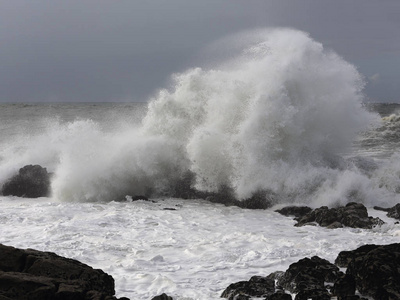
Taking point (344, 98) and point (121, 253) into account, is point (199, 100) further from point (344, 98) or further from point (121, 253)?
point (121, 253)

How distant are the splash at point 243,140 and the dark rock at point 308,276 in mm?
5098

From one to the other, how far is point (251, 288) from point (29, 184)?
9.14 m

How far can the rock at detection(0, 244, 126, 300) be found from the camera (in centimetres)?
443

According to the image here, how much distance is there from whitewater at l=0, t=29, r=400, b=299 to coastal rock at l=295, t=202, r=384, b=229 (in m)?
0.27

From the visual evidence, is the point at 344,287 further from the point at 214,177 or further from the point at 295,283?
the point at 214,177

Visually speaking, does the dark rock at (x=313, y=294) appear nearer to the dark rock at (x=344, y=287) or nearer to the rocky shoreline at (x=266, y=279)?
the rocky shoreline at (x=266, y=279)

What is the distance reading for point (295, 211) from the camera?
33.8 feet

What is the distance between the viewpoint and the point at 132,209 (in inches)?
416

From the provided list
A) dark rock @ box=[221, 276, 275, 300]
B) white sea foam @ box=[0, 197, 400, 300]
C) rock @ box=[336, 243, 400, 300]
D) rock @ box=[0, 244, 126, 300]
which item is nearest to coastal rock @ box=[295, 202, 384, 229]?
white sea foam @ box=[0, 197, 400, 300]

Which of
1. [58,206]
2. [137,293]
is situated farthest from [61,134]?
[137,293]

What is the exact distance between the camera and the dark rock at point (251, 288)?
17.7 ft

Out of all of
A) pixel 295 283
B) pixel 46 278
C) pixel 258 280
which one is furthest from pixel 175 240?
pixel 46 278

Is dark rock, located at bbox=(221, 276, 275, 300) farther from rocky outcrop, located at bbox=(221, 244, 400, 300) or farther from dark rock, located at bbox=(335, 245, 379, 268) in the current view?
dark rock, located at bbox=(335, 245, 379, 268)

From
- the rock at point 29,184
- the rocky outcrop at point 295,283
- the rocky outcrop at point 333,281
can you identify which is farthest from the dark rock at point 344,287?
the rock at point 29,184
